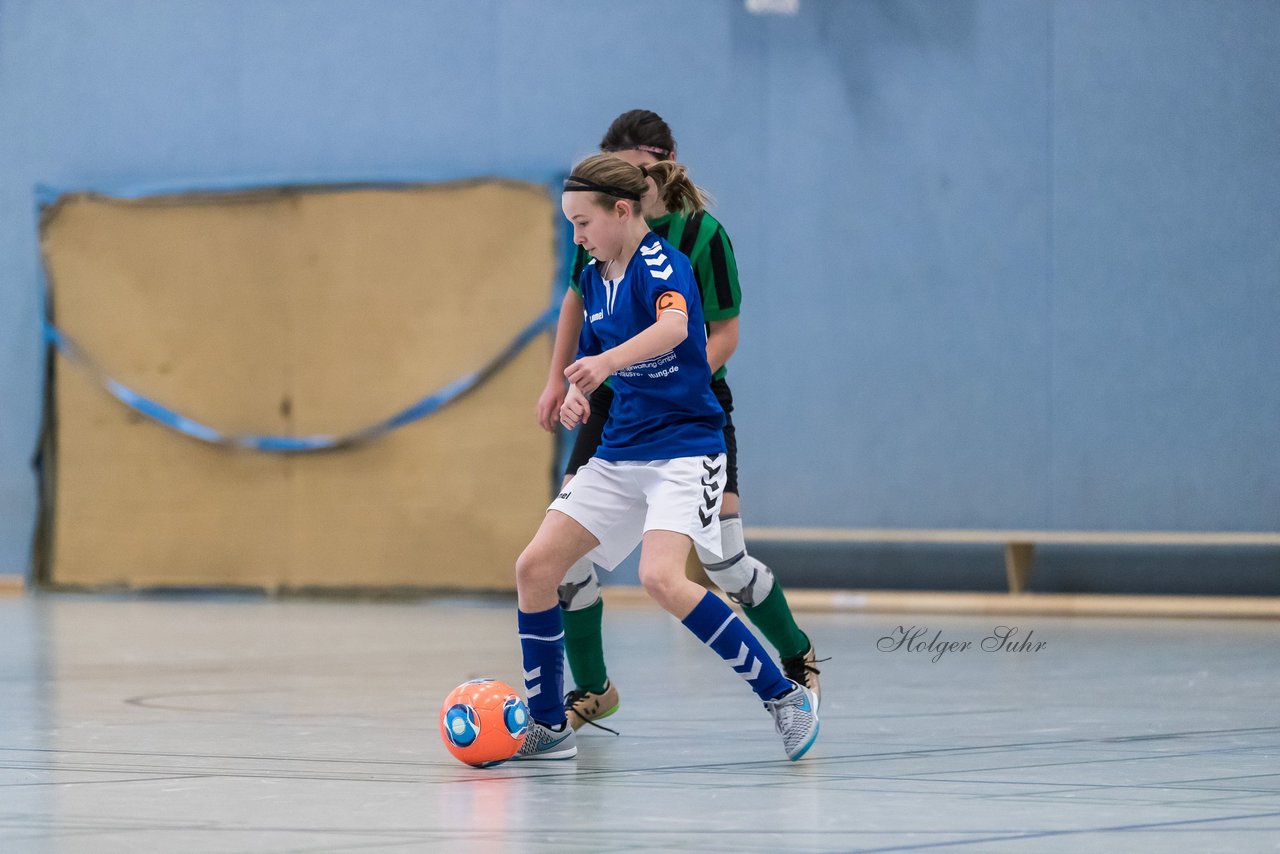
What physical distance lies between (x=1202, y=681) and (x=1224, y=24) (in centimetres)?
495

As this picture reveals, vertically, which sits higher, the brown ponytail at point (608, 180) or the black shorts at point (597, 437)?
the brown ponytail at point (608, 180)

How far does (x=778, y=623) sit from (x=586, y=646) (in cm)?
51

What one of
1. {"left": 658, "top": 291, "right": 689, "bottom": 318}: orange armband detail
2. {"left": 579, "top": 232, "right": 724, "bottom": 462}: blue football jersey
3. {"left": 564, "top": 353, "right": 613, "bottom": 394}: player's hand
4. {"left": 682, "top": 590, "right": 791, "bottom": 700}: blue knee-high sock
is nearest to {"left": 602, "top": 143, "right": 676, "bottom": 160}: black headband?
{"left": 579, "top": 232, "right": 724, "bottom": 462}: blue football jersey

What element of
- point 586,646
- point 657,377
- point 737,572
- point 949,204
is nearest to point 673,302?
point 657,377

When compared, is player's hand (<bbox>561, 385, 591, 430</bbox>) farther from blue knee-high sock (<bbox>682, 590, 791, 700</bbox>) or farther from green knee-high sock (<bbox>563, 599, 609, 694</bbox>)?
green knee-high sock (<bbox>563, 599, 609, 694</bbox>)

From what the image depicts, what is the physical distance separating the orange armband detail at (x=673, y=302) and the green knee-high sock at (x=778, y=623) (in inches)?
39.9

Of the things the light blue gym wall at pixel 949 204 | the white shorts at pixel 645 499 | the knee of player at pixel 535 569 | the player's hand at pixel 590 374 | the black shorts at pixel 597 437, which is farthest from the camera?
the light blue gym wall at pixel 949 204

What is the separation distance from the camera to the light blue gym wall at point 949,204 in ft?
33.1

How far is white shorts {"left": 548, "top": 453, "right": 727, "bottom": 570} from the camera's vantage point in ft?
14.0

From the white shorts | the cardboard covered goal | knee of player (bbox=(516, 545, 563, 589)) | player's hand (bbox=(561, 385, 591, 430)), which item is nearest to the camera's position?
player's hand (bbox=(561, 385, 591, 430))

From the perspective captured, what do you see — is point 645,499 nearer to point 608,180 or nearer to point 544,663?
point 544,663

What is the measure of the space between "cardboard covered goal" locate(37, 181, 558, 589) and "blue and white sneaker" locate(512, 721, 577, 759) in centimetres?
642

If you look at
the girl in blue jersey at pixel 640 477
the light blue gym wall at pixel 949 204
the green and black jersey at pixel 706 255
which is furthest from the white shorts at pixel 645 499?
the light blue gym wall at pixel 949 204

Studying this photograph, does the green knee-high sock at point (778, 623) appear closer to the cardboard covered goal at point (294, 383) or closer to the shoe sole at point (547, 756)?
the shoe sole at point (547, 756)
